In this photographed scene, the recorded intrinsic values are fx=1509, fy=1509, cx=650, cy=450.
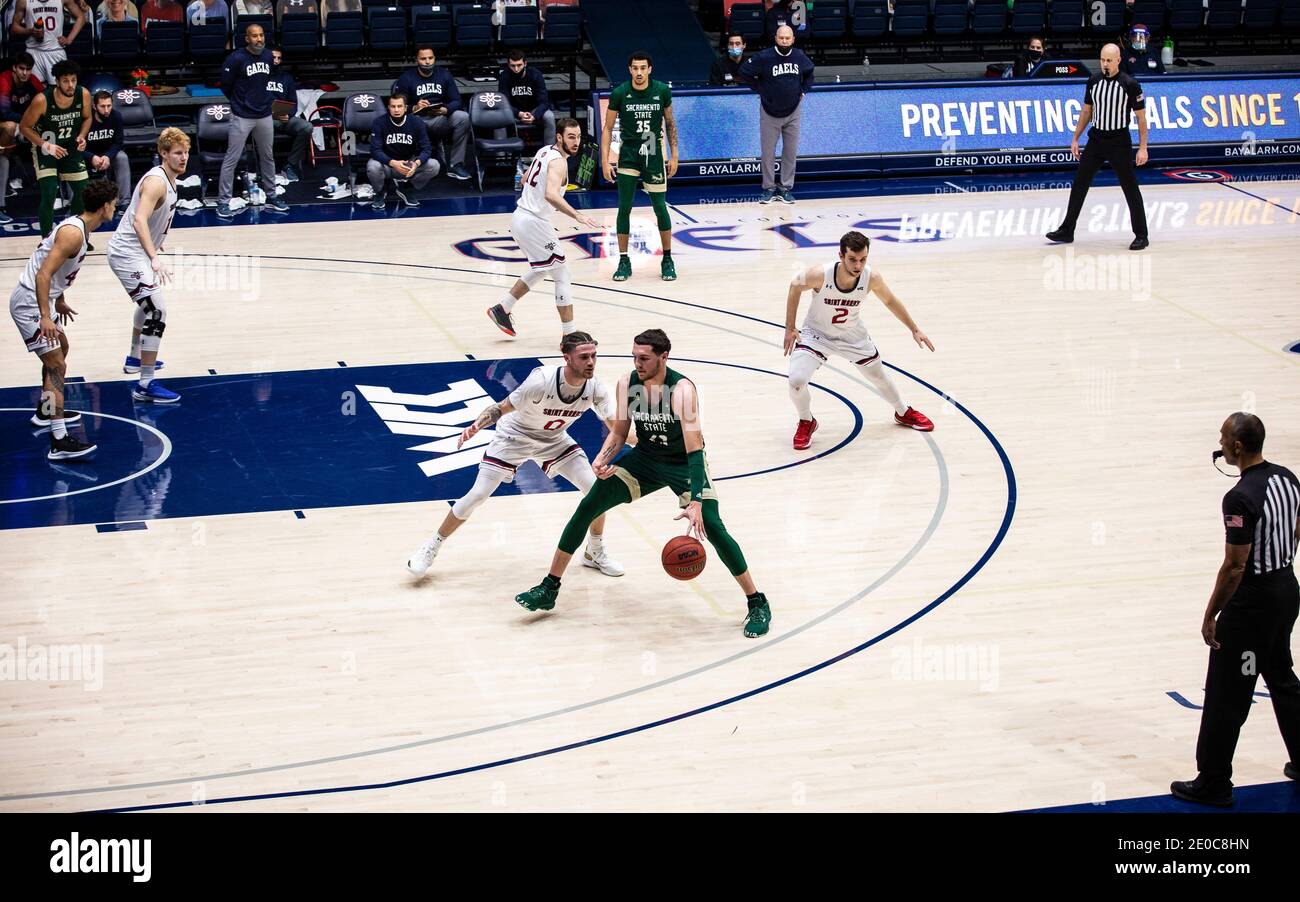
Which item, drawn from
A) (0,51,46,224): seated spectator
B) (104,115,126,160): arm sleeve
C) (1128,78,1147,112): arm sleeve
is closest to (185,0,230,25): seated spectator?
(0,51,46,224): seated spectator

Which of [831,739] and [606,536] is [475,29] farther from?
[831,739]

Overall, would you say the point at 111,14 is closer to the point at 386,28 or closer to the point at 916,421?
the point at 386,28

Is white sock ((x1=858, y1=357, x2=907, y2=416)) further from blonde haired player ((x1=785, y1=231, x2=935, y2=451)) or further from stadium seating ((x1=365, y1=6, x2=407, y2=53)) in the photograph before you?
stadium seating ((x1=365, y1=6, x2=407, y2=53))

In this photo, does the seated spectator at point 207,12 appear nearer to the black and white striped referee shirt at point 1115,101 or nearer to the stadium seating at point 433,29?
the stadium seating at point 433,29

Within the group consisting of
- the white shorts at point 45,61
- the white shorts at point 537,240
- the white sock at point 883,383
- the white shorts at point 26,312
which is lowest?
the white sock at point 883,383

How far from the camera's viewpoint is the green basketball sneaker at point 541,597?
9.03 m

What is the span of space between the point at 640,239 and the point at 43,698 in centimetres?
1228

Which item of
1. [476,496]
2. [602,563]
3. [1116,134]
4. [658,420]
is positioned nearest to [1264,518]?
[658,420]

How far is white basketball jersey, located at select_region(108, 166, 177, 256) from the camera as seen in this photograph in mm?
12594

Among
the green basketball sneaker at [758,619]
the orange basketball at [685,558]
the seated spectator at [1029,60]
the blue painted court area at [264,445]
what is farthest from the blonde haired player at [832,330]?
the seated spectator at [1029,60]

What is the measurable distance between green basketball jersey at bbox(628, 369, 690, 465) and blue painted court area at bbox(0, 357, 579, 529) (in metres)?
2.51

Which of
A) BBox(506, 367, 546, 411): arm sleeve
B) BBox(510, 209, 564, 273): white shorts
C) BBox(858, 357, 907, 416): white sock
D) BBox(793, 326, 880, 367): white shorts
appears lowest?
BBox(858, 357, 907, 416): white sock

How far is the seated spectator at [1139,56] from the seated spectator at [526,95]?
29.3 feet
